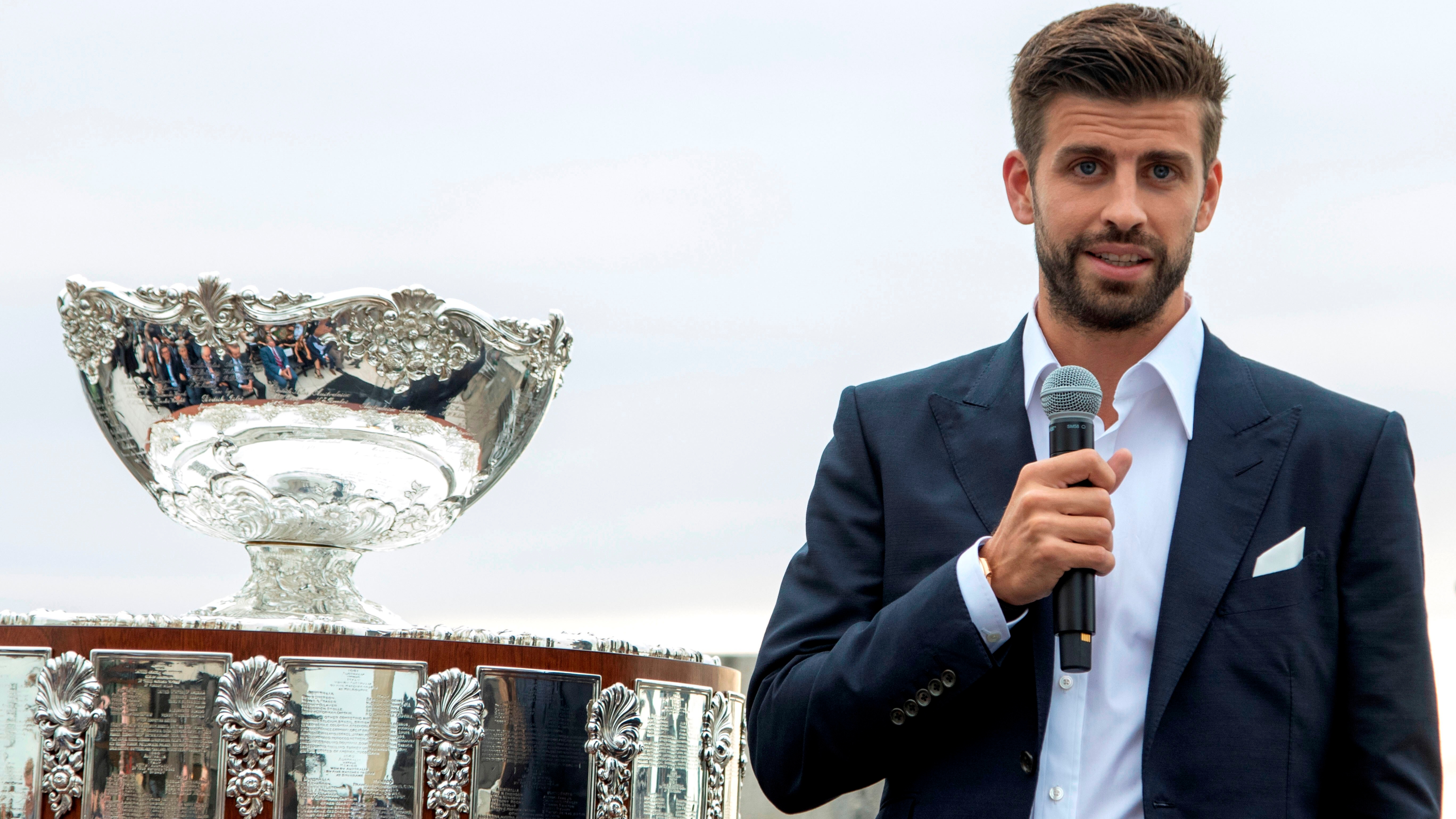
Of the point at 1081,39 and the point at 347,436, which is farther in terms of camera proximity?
the point at 347,436

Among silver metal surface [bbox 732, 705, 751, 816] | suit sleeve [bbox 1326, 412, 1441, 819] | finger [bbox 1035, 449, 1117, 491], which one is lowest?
silver metal surface [bbox 732, 705, 751, 816]

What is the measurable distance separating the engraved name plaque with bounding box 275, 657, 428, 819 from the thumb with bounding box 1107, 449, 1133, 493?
1.21m

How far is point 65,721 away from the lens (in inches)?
91.7

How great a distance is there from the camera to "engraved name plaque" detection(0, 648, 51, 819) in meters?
2.34

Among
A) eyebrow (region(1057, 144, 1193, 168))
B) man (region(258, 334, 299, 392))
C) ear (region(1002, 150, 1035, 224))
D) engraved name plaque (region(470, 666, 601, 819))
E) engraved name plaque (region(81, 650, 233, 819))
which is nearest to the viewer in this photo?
eyebrow (region(1057, 144, 1193, 168))

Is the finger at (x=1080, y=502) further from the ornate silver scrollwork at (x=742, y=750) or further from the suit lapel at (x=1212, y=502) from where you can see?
the ornate silver scrollwork at (x=742, y=750)

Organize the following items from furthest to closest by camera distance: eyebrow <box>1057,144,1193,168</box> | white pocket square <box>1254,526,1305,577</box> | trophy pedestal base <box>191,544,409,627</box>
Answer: trophy pedestal base <box>191,544,409,627</box>
eyebrow <box>1057,144,1193,168</box>
white pocket square <box>1254,526,1305,577</box>

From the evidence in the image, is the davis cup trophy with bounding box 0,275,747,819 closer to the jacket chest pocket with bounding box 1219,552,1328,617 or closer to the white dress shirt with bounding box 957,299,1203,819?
the white dress shirt with bounding box 957,299,1203,819

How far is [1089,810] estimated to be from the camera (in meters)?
1.83

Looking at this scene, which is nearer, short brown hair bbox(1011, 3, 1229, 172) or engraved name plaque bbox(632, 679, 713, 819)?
short brown hair bbox(1011, 3, 1229, 172)

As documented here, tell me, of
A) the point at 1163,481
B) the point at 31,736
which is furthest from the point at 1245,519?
the point at 31,736

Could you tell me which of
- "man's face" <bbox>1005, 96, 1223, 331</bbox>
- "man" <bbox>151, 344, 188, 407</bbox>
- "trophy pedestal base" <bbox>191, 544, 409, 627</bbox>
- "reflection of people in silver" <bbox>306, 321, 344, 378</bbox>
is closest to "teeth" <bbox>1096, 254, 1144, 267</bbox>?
"man's face" <bbox>1005, 96, 1223, 331</bbox>

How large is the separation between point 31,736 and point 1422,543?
6.70 feet

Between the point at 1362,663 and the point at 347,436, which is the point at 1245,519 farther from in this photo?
the point at 347,436
